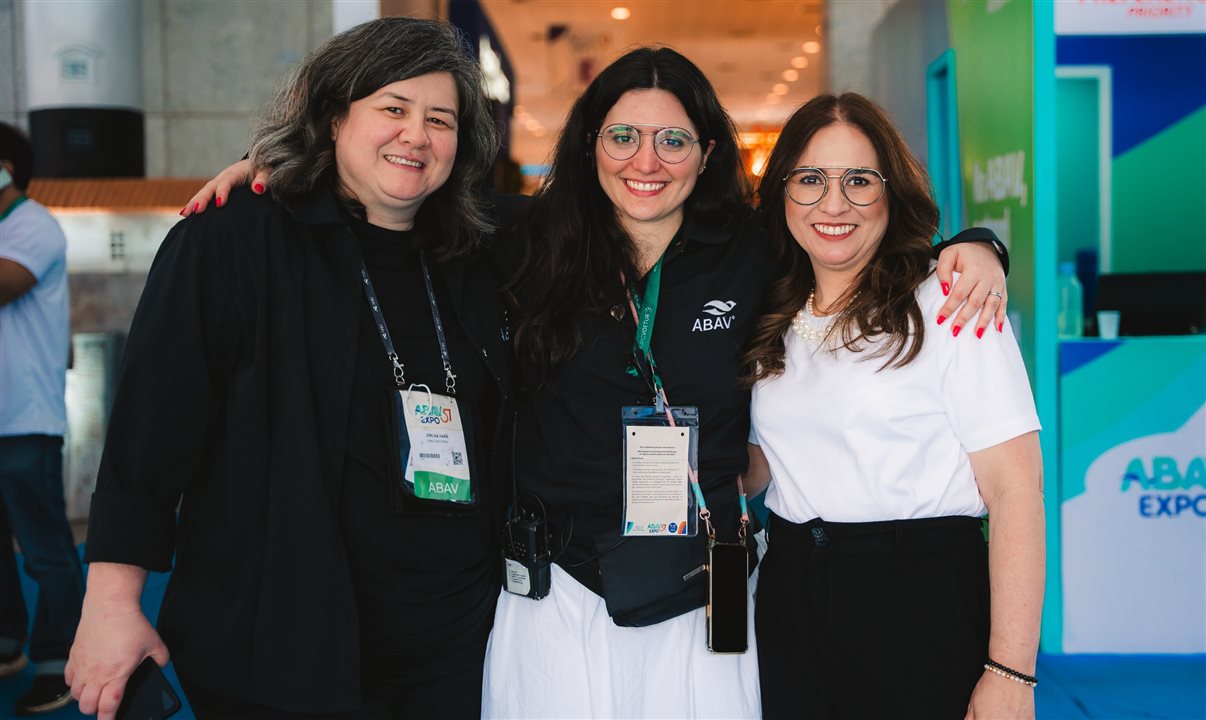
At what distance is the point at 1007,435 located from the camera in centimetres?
154

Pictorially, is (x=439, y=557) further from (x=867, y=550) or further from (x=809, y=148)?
(x=809, y=148)

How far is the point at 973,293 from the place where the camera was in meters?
1.61

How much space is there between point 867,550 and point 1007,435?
0.98ft

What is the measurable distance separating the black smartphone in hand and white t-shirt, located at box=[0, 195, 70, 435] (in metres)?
2.07

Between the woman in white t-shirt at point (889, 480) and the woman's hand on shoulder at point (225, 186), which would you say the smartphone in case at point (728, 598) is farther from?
the woman's hand on shoulder at point (225, 186)

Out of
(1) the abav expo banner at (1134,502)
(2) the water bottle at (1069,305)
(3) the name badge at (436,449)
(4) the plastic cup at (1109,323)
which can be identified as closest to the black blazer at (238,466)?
(3) the name badge at (436,449)

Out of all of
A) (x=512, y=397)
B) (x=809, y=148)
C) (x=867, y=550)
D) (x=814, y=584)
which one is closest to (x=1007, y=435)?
(x=867, y=550)

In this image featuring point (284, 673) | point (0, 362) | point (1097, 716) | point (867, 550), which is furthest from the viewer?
point (0, 362)

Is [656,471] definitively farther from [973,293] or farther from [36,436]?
[36,436]

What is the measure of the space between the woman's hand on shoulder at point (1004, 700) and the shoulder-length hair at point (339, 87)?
1189mm

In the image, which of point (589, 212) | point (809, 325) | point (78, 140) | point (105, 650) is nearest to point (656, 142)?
point (589, 212)

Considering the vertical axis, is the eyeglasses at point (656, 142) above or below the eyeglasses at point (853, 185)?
above

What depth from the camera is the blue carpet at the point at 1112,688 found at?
2930 mm

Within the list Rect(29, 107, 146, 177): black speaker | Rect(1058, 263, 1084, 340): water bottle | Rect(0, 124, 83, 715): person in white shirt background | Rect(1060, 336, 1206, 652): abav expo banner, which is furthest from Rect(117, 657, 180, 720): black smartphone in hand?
Rect(29, 107, 146, 177): black speaker
